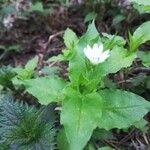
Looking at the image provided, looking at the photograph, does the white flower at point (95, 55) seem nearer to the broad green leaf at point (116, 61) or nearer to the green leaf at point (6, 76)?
the broad green leaf at point (116, 61)

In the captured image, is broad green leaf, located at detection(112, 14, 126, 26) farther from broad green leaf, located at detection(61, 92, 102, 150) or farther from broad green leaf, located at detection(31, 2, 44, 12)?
broad green leaf, located at detection(61, 92, 102, 150)

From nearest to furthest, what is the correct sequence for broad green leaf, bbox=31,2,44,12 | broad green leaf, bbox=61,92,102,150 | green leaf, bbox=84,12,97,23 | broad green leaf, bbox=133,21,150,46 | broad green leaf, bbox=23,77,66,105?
1. broad green leaf, bbox=61,92,102,150
2. broad green leaf, bbox=23,77,66,105
3. broad green leaf, bbox=133,21,150,46
4. green leaf, bbox=84,12,97,23
5. broad green leaf, bbox=31,2,44,12

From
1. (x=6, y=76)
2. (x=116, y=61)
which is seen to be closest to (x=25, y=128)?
(x=116, y=61)

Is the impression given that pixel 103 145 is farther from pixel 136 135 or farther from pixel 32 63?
pixel 32 63

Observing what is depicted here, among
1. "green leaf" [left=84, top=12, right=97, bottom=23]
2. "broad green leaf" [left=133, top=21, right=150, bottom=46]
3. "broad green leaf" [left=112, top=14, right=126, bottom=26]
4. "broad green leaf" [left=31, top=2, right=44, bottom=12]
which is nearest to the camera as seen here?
"broad green leaf" [left=133, top=21, right=150, bottom=46]

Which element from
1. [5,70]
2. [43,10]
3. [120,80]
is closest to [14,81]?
[5,70]

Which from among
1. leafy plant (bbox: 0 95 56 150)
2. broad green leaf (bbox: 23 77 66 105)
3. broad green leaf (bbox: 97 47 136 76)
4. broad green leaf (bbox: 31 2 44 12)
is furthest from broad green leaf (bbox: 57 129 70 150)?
broad green leaf (bbox: 31 2 44 12)
